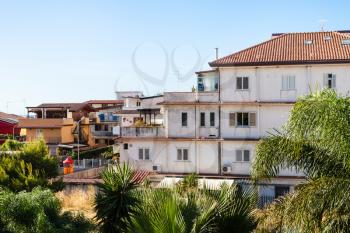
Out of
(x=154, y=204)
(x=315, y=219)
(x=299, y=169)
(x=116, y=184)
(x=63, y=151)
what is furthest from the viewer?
(x=63, y=151)

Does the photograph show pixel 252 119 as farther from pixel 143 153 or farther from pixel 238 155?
pixel 143 153

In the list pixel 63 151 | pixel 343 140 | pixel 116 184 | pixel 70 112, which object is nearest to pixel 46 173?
pixel 116 184

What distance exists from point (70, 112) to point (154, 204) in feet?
164

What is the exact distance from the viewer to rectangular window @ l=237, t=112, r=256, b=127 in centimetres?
2919

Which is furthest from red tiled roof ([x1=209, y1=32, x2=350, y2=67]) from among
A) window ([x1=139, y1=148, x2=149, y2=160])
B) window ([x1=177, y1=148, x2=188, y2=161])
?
window ([x1=139, y1=148, x2=149, y2=160])

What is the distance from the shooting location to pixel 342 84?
27.8 meters

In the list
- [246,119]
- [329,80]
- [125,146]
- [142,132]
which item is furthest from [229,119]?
[125,146]

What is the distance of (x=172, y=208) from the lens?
7.07 metres

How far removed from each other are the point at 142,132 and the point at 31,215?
62.3 ft

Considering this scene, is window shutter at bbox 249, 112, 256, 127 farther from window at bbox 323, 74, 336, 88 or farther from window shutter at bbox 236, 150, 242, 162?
window at bbox 323, 74, 336, 88

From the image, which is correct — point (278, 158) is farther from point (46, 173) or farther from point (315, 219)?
point (46, 173)

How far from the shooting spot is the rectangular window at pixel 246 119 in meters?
29.2

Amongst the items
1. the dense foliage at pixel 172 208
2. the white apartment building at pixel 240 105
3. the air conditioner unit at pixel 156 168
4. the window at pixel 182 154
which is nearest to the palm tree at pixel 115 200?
the dense foliage at pixel 172 208

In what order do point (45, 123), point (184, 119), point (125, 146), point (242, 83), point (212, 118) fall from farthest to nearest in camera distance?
point (45, 123) < point (125, 146) < point (184, 119) < point (212, 118) < point (242, 83)
